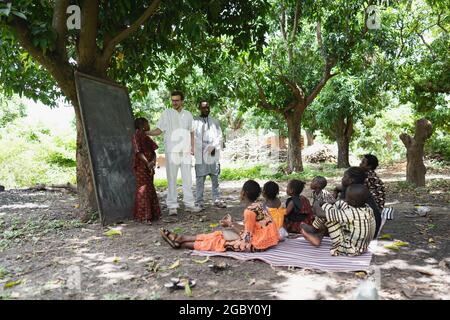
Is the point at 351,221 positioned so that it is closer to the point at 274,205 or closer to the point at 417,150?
the point at 274,205

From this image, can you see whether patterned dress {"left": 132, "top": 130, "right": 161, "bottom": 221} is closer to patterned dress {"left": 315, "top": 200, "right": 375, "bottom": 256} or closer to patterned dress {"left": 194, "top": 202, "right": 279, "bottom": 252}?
patterned dress {"left": 194, "top": 202, "right": 279, "bottom": 252}

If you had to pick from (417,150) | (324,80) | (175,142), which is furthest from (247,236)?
(324,80)

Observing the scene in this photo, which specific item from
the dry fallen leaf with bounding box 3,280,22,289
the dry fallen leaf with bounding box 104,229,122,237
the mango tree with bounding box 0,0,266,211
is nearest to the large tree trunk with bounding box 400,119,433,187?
the mango tree with bounding box 0,0,266,211

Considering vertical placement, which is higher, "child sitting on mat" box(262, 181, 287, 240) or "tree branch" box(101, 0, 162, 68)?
"tree branch" box(101, 0, 162, 68)

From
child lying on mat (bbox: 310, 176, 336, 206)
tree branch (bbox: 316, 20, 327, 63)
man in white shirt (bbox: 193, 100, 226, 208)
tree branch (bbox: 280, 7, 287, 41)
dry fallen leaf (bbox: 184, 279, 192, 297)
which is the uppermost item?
tree branch (bbox: 280, 7, 287, 41)

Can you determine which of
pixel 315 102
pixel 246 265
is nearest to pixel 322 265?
pixel 246 265

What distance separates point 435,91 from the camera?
12312 mm

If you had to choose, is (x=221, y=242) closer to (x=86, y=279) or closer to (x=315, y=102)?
(x=86, y=279)

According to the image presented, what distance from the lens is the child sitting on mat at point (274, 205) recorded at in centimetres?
502

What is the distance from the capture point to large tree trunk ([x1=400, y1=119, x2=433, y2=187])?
30.9ft

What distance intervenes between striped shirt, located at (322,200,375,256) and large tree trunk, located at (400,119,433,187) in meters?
6.09

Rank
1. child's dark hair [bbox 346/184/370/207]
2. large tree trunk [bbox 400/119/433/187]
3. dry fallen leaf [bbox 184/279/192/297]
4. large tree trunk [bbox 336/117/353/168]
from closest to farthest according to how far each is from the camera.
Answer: dry fallen leaf [bbox 184/279/192/297], child's dark hair [bbox 346/184/370/207], large tree trunk [bbox 400/119/433/187], large tree trunk [bbox 336/117/353/168]
